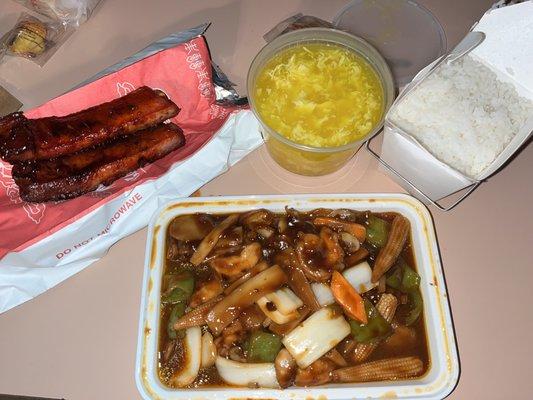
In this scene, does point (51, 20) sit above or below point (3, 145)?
above

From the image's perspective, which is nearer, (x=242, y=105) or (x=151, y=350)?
(x=151, y=350)

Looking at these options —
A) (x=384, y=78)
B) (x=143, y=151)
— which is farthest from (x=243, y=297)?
(x=384, y=78)

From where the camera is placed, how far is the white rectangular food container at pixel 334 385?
1.46m

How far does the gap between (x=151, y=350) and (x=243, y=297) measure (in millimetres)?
325

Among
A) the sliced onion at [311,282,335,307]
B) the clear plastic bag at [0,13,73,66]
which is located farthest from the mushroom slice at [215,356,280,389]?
the clear plastic bag at [0,13,73,66]

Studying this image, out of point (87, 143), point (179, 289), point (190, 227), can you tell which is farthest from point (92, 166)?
point (179, 289)

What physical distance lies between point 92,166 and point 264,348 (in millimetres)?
901

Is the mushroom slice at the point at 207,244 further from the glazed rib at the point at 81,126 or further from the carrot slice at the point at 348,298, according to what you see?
the glazed rib at the point at 81,126

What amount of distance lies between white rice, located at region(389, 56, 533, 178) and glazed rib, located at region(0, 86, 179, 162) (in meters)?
0.89

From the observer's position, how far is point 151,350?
5.03 feet

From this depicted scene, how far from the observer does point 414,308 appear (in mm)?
1603

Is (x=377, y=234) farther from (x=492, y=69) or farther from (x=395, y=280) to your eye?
(x=492, y=69)

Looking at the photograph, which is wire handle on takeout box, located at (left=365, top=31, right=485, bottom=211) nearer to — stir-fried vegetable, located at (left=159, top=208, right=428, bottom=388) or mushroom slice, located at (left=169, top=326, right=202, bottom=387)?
stir-fried vegetable, located at (left=159, top=208, right=428, bottom=388)

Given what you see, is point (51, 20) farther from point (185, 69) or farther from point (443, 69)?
point (443, 69)
